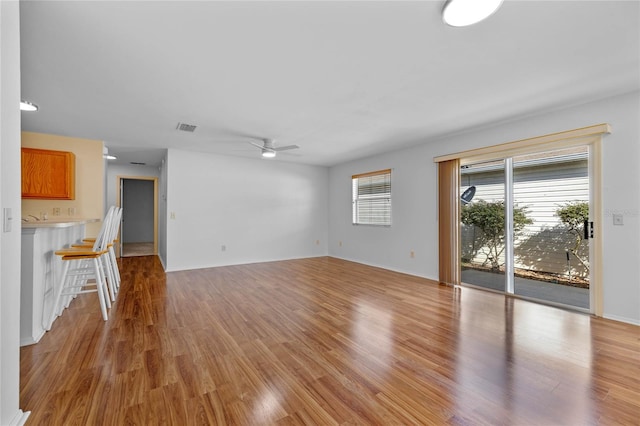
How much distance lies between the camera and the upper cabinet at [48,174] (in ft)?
13.5

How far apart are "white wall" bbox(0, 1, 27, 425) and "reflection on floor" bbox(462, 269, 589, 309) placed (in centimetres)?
488

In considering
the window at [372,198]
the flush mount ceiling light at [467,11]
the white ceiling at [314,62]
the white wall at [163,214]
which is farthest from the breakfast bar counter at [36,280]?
the window at [372,198]

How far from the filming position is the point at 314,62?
2.28m

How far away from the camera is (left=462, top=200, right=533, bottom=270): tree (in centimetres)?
374

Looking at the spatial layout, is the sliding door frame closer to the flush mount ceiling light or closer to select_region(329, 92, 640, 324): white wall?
select_region(329, 92, 640, 324): white wall

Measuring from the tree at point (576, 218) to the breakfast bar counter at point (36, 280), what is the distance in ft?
18.1

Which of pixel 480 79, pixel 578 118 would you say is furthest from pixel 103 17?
pixel 578 118

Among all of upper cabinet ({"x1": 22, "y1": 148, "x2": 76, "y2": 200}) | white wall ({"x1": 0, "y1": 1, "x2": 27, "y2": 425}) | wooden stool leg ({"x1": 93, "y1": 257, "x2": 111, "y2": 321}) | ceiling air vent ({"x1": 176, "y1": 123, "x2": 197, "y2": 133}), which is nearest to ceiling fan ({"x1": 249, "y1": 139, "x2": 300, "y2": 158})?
ceiling air vent ({"x1": 176, "y1": 123, "x2": 197, "y2": 133})

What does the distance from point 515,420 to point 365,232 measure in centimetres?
478

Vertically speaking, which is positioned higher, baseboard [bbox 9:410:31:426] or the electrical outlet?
the electrical outlet

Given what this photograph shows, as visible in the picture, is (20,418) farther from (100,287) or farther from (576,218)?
(576,218)

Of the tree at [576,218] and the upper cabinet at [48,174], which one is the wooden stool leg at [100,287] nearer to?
the upper cabinet at [48,174]

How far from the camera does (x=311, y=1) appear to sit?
162cm

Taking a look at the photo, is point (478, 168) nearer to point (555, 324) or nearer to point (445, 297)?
point (445, 297)
